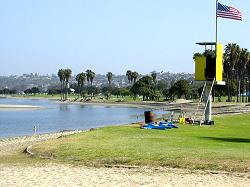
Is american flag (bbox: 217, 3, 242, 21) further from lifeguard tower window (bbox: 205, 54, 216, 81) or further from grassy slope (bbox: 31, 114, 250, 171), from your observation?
grassy slope (bbox: 31, 114, 250, 171)

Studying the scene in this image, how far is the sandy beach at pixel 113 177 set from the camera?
49.8ft

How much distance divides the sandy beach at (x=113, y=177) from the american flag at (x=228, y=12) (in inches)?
955

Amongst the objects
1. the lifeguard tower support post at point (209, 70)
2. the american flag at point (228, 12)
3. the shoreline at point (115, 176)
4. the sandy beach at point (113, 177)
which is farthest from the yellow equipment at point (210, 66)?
the sandy beach at point (113, 177)

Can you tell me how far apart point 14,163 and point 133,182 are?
739cm

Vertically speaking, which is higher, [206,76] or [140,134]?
[206,76]

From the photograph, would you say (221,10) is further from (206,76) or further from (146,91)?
(146,91)

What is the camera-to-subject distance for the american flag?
130ft

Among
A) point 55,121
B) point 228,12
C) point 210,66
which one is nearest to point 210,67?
point 210,66

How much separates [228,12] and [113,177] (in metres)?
26.7

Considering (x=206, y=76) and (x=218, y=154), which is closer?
(x=218, y=154)

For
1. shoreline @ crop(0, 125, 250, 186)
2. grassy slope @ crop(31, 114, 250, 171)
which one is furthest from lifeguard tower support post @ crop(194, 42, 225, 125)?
shoreline @ crop(0, 125, 250, 186)

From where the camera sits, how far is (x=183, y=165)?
1836 centimetres

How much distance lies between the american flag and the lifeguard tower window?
11.3 ft

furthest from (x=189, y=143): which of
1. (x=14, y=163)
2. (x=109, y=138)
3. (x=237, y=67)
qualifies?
(x=237, y=67)
